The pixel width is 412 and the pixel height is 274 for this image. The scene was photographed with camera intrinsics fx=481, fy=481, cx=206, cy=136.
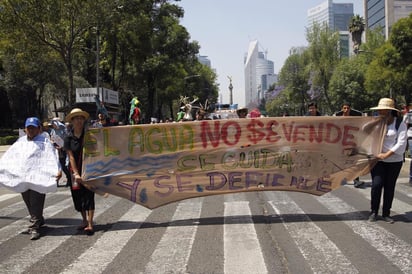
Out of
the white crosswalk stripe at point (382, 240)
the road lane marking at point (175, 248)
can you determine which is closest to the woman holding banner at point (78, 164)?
the road lane marking at point (175, 248)

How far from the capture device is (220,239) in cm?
627

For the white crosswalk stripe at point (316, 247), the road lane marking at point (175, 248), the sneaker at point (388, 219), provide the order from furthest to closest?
the sneaker at point (388, 219)
the road lane marking at point (175, 248)
the white crosswalk stripe at point (316, 247)

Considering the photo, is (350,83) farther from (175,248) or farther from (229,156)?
(175,248)

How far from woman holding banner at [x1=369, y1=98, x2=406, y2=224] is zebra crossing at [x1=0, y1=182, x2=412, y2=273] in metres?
0.31

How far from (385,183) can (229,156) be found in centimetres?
236

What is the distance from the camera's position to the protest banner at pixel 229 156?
7.29 m

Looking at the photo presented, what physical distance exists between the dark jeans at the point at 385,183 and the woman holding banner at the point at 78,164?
13.5ft

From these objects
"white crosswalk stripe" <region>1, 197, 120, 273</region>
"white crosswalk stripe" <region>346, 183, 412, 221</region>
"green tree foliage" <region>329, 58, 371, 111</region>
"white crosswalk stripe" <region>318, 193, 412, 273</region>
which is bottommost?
"white crosswalk stripe" <region>346, 183, 412, 221</region>

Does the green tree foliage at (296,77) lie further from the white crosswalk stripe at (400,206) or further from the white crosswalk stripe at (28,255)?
the white crosswalk stripe at (28,255)

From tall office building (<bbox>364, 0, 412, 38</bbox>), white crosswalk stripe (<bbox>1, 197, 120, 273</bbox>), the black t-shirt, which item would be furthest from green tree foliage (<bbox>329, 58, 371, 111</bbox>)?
white crosswalk stripe (<bbox>1, 197, 120, 273</bbox>)

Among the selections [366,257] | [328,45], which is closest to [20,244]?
[366,257]

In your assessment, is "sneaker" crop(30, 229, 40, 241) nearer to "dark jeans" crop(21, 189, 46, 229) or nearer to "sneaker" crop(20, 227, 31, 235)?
"dark jeans" crop(21, 189, 46, 229)

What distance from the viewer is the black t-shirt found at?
7.02 meters

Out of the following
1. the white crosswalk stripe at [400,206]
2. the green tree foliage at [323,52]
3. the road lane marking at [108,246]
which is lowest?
the white crosswalk stripe at [400,206]
